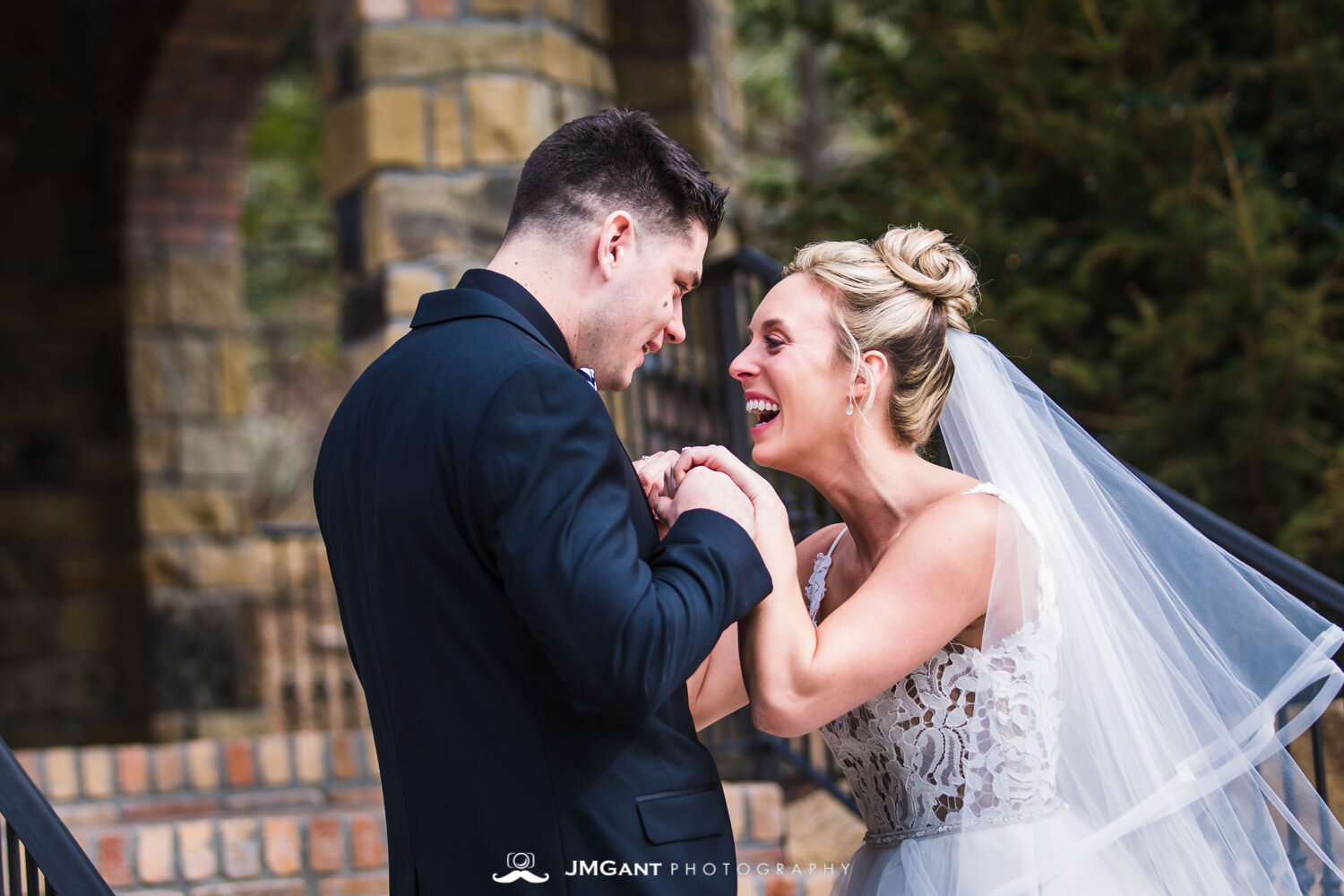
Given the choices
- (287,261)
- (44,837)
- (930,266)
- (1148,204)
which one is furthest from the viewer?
(287,261)

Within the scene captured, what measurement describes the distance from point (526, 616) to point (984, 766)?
0.97 m

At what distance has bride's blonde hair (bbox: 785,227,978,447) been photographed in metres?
2.13

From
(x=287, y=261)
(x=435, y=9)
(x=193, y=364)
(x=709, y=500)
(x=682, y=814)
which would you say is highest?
(x=287, y=261)

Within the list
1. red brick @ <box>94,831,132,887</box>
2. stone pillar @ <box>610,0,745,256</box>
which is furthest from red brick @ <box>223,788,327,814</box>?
stone pillar @ <box>610,0,745,256</box>

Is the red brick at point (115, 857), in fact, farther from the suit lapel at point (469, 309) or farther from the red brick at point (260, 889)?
the suit lapel at point (469, 309)

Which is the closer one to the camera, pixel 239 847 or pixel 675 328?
pixel 675 328

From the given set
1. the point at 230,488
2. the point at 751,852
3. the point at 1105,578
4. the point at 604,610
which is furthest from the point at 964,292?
the point at 230,488

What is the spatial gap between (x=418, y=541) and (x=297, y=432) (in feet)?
47.8

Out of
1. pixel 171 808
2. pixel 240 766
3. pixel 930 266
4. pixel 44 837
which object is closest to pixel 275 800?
pixel 240 766

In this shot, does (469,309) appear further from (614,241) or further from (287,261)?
(287,261)

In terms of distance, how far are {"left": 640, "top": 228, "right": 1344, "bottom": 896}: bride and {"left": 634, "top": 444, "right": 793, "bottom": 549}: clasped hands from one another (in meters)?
0.19

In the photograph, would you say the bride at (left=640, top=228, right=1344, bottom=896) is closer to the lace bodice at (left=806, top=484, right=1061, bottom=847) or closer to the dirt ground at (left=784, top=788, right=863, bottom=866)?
the lace bodice at (left=806, top=484, right=1061, bottom=847)

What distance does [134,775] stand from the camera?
13.2ft

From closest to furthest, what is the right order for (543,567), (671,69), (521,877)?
(543,567) → (521,877) → (671,69)
